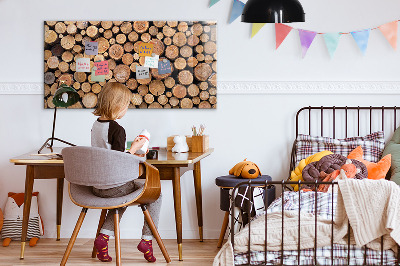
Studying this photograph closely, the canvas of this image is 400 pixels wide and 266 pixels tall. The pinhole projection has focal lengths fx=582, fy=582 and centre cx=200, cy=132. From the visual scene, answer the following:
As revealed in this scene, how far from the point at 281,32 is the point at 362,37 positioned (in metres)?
0.57

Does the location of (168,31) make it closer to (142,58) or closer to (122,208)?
(142,58)

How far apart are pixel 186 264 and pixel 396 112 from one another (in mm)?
1869

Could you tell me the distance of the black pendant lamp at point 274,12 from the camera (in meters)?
2.97

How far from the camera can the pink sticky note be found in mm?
4211

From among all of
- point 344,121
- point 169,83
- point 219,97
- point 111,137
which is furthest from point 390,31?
point 111,137

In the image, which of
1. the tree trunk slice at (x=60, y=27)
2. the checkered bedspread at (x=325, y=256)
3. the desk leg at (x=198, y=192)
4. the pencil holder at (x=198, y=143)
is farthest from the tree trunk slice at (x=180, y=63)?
the checkered bedspread at (x=325, y=256)

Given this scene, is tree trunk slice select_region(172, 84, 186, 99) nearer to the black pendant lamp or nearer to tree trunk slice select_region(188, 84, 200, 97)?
tree trunk slice select_region(188, 84, 200, 97)

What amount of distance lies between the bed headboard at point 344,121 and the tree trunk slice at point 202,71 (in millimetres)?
706

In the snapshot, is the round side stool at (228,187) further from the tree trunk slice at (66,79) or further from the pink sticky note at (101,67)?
the tree trunk slice at (66,79)

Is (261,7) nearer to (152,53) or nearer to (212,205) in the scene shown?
(152,53)

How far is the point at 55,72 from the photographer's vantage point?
13.9ft

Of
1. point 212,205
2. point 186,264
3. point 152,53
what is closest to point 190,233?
point 212,205

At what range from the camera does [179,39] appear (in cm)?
420

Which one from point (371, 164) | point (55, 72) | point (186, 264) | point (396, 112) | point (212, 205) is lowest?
point (186, 264)
